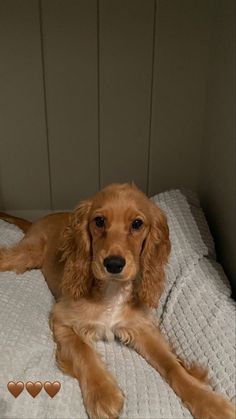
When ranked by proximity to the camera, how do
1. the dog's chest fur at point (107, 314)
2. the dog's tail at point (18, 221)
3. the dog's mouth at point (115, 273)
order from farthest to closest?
1. the dog's tail at point (18, 221)
2. the dog's chest fur at point (107, 314)
3. the dog's mouth at point (115, 273)

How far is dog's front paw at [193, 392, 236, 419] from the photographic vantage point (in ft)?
3.64

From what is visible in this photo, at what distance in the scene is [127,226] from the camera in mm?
1316

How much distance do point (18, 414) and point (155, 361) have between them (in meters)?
0.45

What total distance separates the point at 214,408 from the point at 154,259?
50cm

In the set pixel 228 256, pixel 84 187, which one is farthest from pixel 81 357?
pixel 84 187

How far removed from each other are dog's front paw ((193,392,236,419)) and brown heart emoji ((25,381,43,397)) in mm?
436

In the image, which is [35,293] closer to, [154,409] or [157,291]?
[157,291]

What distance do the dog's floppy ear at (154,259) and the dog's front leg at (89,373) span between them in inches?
10.4

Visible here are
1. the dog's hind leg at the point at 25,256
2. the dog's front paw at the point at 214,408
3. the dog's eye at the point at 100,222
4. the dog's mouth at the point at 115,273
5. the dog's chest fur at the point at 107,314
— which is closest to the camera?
the dog's front paw at the point at 214,408

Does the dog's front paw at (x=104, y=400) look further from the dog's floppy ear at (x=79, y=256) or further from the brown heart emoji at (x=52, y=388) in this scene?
the dog's floppy ear at (x=79, y=256)

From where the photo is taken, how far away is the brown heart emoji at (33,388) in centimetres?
116

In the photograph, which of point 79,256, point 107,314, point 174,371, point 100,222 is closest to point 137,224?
point 100,222

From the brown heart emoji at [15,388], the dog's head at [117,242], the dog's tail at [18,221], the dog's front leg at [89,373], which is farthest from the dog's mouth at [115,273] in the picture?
the dog's tail at [18,221]

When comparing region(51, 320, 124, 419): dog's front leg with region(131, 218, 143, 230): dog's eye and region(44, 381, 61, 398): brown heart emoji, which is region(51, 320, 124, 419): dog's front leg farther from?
region(131, 218, 143, 230): dog's eye
